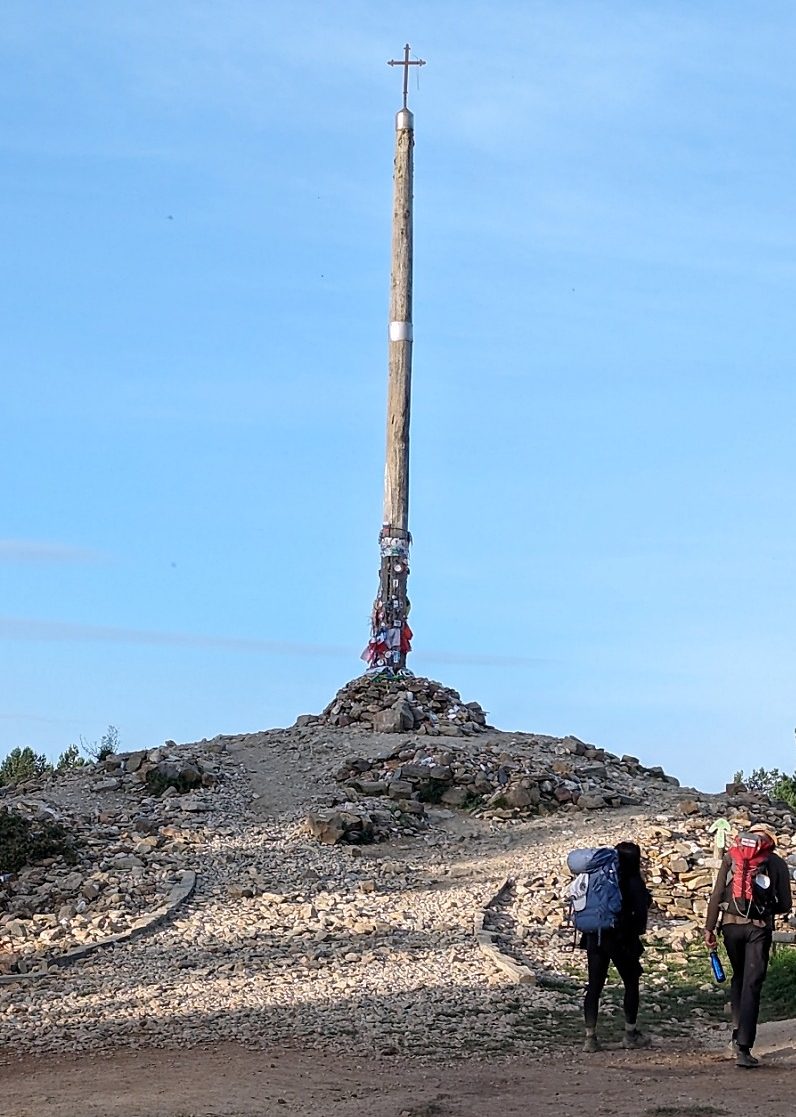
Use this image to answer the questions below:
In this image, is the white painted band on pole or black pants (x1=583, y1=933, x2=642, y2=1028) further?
the white painted band on pole

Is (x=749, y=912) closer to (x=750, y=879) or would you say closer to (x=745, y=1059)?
(x=750, y=879)

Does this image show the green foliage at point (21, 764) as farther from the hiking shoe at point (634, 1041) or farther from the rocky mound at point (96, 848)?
the hiking shoe at point (634, 1041)

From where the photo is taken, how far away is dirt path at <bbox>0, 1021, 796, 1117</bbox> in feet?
29.9

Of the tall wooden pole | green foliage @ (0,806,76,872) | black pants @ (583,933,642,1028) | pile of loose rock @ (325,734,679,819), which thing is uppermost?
the tall wooden pole

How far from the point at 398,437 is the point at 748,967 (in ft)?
53.9

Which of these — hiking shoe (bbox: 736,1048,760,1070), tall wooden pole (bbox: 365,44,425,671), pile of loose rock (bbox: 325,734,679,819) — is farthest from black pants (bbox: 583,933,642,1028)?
tall wooden pole (bbox: 365,44,425,671)

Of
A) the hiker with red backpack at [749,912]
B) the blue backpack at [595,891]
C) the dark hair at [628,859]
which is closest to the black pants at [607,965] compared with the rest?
the blue backpack at [595,891]

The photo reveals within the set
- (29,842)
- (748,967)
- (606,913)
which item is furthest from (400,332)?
(748,967)

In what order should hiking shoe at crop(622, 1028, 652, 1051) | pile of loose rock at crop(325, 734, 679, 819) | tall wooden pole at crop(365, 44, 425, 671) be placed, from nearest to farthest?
hiking shoe at crop(622, 1028, 652, 1051)
pile of loose rock at crop(325, 734, 679, 819)
tall wooden pole at crop(365, 44, 425, 671)

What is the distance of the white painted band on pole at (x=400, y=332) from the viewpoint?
2592cm

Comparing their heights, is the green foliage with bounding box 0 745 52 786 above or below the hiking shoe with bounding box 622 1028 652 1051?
above

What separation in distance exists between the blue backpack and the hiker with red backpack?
85 centimetres

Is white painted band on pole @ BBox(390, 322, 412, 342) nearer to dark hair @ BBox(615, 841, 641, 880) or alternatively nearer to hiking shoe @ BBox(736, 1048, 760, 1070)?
dark hair @ BBox(615, 841, 641, 880)

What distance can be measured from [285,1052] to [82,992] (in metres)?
2.94
